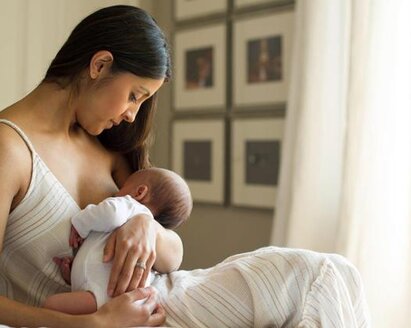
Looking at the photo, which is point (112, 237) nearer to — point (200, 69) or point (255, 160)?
point (255, 160)

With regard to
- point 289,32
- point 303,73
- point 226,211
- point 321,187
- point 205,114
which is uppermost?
point 289,32

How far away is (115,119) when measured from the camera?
157 cm

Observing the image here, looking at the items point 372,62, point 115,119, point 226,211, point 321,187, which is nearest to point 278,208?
point 321,187

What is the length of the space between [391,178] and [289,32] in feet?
2.92

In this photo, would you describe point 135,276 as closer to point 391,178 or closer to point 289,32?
point 391,178

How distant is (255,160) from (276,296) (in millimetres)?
1821

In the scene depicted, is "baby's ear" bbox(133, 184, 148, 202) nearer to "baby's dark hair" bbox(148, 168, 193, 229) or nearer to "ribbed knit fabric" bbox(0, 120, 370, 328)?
"baby's dark hair" bbox(148, 168, 193, 229)

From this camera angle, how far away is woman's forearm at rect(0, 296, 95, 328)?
4.25 feet

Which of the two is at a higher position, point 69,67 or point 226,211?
point 69,67

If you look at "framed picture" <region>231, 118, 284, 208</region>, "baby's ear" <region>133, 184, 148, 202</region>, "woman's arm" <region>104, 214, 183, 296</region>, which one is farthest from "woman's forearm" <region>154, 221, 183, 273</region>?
"framed picture" <region>231, 118, 284, 208</region>

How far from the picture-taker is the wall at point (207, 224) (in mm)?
3117

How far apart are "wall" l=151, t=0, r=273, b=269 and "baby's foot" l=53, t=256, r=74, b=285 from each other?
1.66m

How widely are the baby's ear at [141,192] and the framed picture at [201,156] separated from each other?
166cm

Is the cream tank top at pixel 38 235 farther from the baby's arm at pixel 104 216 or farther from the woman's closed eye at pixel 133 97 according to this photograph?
the woman's closed eye at pixel 133 97
